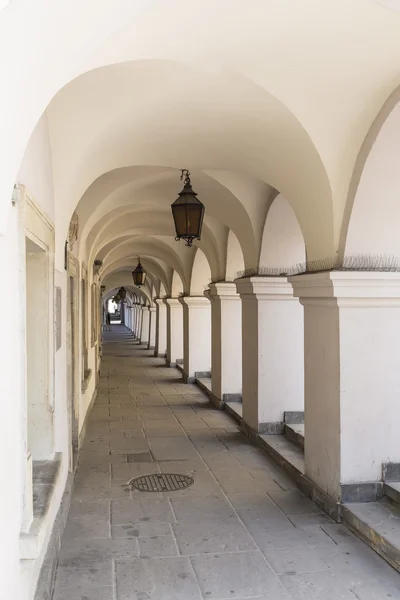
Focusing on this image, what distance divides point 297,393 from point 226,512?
10.9ft

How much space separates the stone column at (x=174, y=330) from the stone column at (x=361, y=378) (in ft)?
44.4

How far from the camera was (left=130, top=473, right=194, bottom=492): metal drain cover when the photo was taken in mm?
6484

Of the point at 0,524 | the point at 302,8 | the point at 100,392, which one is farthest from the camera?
the point at 100,392

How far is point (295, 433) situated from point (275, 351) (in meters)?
1.29

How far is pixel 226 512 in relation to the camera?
18.7 feet

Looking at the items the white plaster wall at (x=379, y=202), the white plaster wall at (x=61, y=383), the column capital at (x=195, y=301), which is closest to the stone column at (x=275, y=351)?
the white plaster wall at (x=379, y=202)

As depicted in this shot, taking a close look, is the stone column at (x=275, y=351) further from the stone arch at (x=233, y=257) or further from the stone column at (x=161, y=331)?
the stone column at (x=161, y=331)

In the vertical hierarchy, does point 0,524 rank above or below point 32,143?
below

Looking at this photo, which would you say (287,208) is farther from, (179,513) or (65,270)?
(179,513)

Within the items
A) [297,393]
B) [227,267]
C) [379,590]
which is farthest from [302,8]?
[227,267]

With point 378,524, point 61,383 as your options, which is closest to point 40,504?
point 61,383

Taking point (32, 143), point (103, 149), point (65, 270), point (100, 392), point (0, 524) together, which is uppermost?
point (103, 149)

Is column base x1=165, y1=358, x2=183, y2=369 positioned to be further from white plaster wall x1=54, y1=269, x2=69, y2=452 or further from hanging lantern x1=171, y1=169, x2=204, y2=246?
white plaster wall x1=54, y1=269, x2=69, y2=452

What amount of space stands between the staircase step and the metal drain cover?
2254mm
